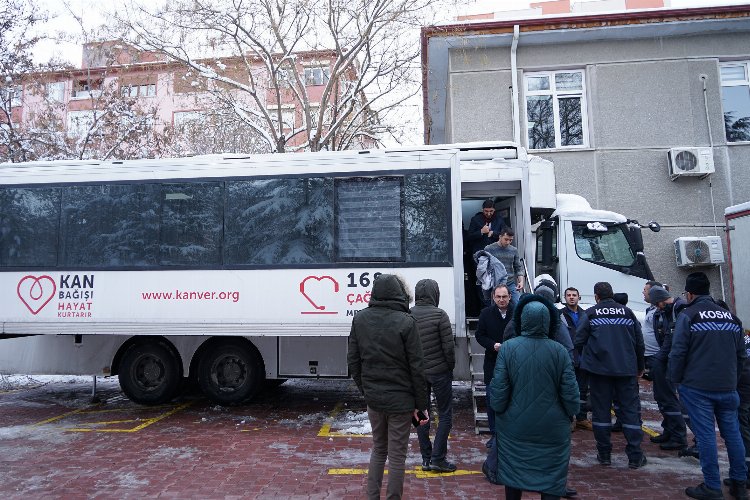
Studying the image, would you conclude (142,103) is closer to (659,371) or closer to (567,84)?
(567,84)

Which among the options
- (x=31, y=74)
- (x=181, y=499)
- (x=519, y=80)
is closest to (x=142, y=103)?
(x=31, y=74)

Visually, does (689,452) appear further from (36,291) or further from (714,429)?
(36,291)

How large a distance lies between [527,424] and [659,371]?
3.45 metres

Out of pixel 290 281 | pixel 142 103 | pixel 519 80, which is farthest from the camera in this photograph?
pixel 142 103

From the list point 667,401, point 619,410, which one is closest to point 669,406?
point 667,401

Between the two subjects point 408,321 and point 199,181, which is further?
point 199,181

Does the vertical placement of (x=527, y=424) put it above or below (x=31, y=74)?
below

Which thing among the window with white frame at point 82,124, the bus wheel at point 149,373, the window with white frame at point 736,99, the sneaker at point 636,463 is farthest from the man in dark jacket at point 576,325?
the window with white frame at point 82,124

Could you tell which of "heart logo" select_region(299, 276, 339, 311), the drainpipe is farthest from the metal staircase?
the drainpipe

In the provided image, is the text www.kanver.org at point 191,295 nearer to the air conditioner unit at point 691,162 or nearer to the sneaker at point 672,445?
the sneaker at point 672,445

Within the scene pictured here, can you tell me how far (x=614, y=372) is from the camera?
A: 5.22 m

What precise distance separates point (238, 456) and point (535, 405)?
143 inches

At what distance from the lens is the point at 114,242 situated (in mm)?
7234

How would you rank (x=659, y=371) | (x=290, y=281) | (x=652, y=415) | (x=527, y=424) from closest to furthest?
1. (x=527, y=424)
2. (x=659, y=371)
3. (x=290, y=281)
4. (x=652, y=415)
